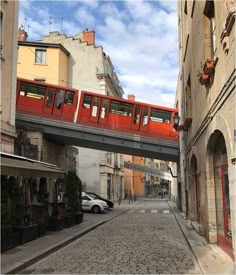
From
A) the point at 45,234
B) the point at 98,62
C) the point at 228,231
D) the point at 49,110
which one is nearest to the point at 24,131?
the point at 49,110

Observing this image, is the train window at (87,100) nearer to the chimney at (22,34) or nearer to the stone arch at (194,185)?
the stone arch at (194,185)

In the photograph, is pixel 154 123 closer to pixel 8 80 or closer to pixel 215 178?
pixel 8 80

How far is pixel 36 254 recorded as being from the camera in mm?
9031

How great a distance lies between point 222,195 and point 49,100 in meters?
14.5

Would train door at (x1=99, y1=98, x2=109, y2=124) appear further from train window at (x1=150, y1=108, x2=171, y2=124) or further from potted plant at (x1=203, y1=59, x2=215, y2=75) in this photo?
potted plant at (x1=203, y1=59, x2=215, y2=75)

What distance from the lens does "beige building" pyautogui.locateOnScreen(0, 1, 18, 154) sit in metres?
13.7

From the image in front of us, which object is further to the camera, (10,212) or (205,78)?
(10,212)

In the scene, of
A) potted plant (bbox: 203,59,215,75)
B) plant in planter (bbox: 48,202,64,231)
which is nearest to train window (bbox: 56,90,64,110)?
plant in planter (bbox: 48,202,64,231)

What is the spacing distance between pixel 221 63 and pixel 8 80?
28.9 feet

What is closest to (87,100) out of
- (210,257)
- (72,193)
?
(72,193)

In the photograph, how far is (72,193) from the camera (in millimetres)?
16422

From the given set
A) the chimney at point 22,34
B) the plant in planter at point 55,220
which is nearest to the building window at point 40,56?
the chimney at point 22,34

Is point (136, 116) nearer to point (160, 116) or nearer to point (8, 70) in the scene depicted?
point (160, 116)

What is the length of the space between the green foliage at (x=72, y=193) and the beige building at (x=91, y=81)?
19.0m
